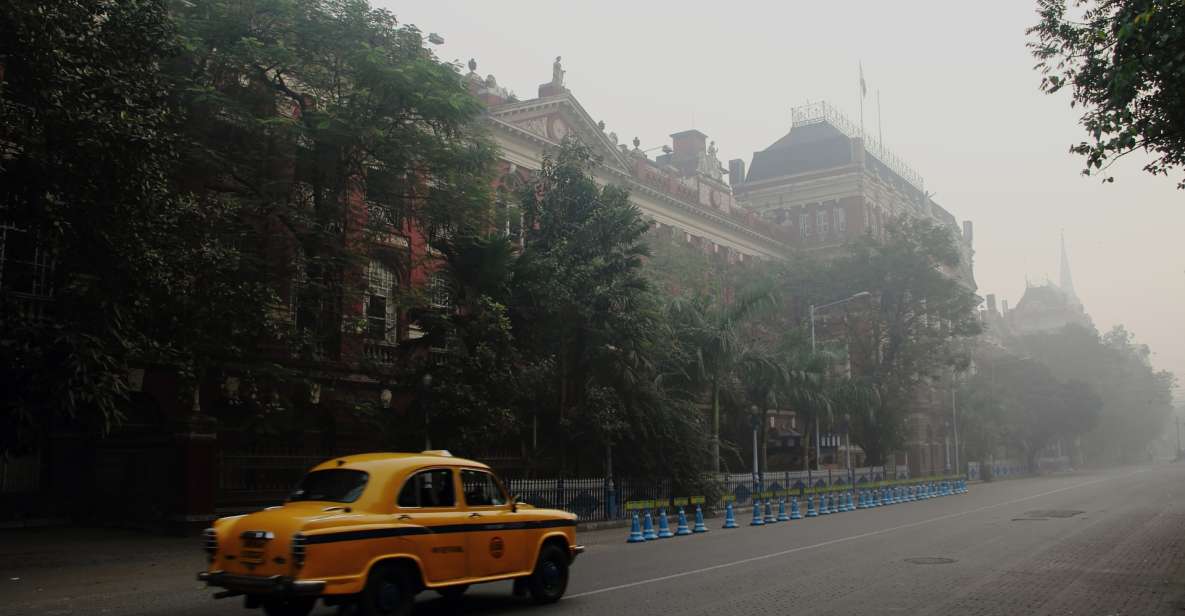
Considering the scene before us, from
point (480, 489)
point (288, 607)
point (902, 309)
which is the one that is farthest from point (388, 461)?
point (902, 309)

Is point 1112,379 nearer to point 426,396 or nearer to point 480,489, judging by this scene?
point 426,396

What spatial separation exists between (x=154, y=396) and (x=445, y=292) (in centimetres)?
771

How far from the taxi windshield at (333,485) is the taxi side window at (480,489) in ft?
4.30

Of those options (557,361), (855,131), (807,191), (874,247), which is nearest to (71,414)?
(557,361)

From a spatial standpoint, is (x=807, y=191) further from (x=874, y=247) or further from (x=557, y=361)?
(x=557, y=361)

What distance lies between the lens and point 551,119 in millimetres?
44875

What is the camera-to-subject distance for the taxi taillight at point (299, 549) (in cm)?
884

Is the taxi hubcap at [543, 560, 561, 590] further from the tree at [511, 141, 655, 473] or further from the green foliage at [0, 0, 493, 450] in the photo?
the tree at [511, 141, 655, 473]

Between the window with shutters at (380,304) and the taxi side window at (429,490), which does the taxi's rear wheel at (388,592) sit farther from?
the window with shutters at (380,304)

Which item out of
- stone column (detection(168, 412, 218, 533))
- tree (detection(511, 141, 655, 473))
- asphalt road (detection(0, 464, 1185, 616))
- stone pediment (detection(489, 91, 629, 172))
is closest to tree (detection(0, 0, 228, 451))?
asphalt road (detection(0, 464, 1185, 616))

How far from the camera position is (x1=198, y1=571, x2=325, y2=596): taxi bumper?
346 inches

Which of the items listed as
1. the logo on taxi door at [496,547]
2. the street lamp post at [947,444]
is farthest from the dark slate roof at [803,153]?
the logo on taxi door at [496,547]

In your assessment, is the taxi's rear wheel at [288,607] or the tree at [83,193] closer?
the taxi's rear wheel at [288,607]

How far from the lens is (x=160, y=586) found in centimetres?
1444
